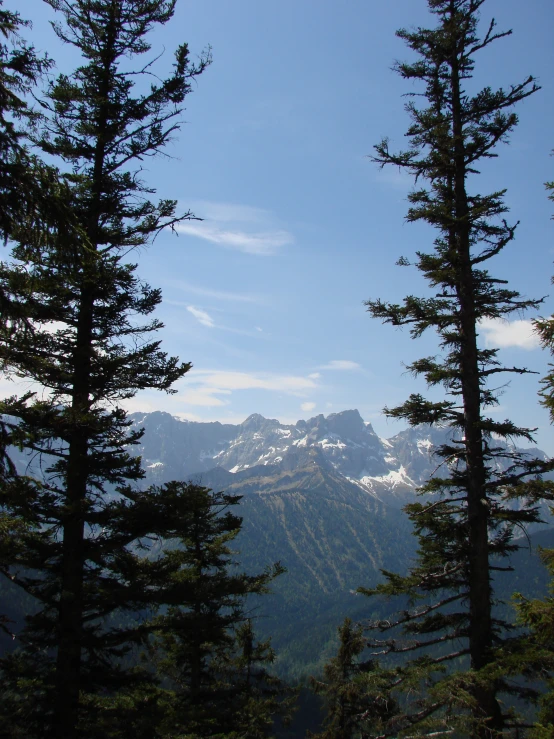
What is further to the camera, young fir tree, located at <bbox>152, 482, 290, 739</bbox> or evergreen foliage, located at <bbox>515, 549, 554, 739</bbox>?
young fir tree, located at <bbox>152, 482, 290, 739</bbox>

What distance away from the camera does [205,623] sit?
38.9 feet

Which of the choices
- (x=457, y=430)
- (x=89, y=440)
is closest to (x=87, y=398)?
(x=89, y=440)

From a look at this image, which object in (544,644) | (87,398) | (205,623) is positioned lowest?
(205,623)

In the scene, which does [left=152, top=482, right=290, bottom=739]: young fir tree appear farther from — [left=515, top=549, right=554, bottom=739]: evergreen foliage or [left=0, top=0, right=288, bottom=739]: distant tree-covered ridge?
[left=515, top=549, right=554, bottom=739]: evergreen foliage

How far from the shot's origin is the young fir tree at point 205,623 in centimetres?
1177

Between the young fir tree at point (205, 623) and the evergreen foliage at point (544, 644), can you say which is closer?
the evergreen foliage at point (544, 644)

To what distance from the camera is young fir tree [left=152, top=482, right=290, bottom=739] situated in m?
11.8

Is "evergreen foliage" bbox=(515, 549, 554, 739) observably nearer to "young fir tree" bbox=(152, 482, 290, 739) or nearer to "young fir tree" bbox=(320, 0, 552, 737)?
"young fir tree" bbox=(320, 0, 552, 737)

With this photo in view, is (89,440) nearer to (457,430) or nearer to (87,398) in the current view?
(87,398)

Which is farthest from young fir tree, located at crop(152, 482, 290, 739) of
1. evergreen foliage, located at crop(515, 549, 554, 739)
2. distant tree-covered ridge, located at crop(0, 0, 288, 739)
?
evergreen foliage, located at crop(515, 549, 554, 739)

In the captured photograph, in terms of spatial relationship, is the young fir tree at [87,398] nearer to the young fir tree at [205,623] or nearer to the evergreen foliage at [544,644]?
the young fir tree at [205,623]

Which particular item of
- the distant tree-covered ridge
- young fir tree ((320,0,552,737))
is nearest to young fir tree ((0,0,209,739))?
the distant tree-covered ridge

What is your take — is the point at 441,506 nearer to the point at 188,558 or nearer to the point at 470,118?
the point at 188,558

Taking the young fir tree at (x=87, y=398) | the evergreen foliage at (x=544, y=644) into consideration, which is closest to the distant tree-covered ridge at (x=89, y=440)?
the young fir tree at (x=87, y=398)
